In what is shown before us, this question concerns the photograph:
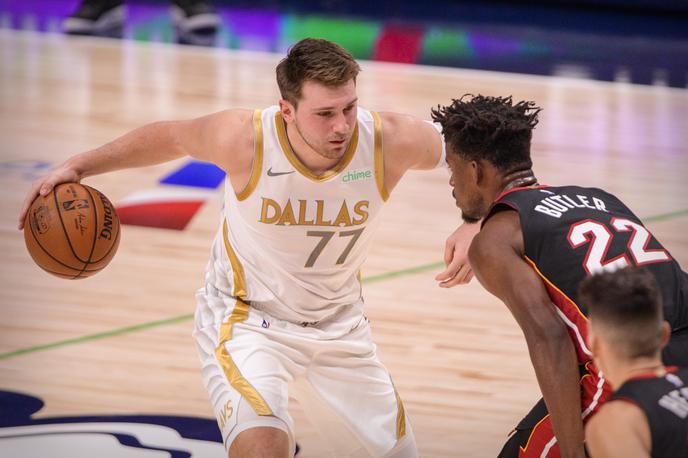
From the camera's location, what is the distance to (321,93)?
162 inches

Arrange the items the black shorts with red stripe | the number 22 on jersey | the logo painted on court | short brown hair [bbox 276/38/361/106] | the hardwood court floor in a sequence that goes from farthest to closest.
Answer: the hardwood court floor < the logo painted on court < short brown hair [bbox 276/38/361/106] < the black shorts with red stripe < the number 22 on jersey

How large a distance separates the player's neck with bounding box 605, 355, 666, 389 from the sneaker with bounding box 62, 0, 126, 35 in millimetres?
12271

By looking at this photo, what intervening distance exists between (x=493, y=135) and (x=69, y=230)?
185cm

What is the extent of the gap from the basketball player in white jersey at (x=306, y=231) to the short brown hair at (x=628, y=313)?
4.84ft

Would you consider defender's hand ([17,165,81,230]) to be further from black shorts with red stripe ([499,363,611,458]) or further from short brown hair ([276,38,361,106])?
black shorts with red stripe ([499,363,611,458])

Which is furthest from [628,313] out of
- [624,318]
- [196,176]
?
[196,176]

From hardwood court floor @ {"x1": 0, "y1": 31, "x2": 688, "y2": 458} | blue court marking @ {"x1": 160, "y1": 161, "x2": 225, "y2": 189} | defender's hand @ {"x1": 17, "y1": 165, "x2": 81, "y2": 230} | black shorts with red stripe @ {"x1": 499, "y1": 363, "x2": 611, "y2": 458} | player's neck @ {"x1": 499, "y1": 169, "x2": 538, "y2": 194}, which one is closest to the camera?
black shorts with red stripe @ {"x1": 499, "y1": 363, "x2": 611, "y2": 458}

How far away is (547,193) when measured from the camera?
11.9 ft

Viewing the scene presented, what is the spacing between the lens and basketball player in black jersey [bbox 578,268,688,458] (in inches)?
109

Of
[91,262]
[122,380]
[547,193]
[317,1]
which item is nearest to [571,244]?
[547,193]

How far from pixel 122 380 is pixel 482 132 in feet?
8.69

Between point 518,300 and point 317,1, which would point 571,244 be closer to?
point 518,300

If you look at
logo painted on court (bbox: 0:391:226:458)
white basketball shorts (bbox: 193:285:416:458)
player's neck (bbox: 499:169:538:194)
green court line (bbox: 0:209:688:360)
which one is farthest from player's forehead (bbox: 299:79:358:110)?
green court line (bbox: 0:209:688:360)

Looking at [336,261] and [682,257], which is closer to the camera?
[336,261]
